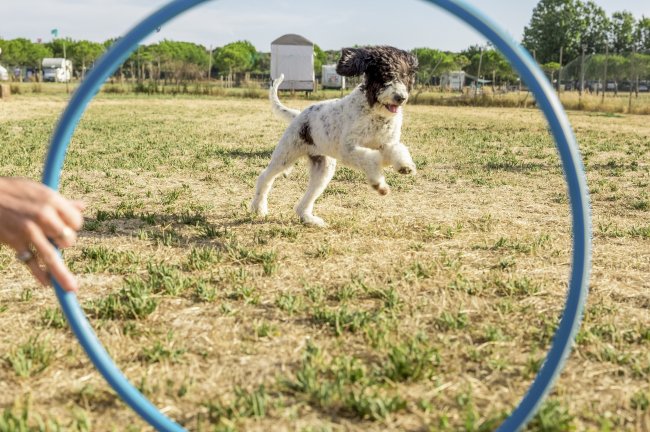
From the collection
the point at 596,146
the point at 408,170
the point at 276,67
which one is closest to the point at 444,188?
the point at 408,170

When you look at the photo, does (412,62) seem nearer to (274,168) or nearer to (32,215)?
(274,168)

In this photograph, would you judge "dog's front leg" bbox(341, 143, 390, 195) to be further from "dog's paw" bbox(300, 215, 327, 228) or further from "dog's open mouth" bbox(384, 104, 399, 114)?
"dog's paw" bbox(300, 215, 327, 228)

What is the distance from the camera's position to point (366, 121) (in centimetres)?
612

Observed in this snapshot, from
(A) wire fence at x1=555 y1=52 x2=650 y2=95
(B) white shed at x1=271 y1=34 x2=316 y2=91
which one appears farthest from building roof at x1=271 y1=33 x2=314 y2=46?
(A) wire fence at x1=555 y1=52 x2=650 y2=95

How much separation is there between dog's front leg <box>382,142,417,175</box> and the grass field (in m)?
0.75

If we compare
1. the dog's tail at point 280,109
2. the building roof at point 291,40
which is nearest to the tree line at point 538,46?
the building roof at point 291,40

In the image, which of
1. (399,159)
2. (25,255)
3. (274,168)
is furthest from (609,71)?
(25,255)

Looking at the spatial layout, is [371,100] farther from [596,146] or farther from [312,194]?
[596,146]

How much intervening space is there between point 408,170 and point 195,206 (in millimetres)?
3126

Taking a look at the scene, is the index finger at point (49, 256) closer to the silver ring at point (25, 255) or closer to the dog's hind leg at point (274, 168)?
the silver ring at point (25, 255)

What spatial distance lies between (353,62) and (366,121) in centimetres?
60

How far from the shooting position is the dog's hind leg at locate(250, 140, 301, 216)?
682 cm

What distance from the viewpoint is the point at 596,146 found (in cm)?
1516

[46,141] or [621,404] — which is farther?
[46,141]
